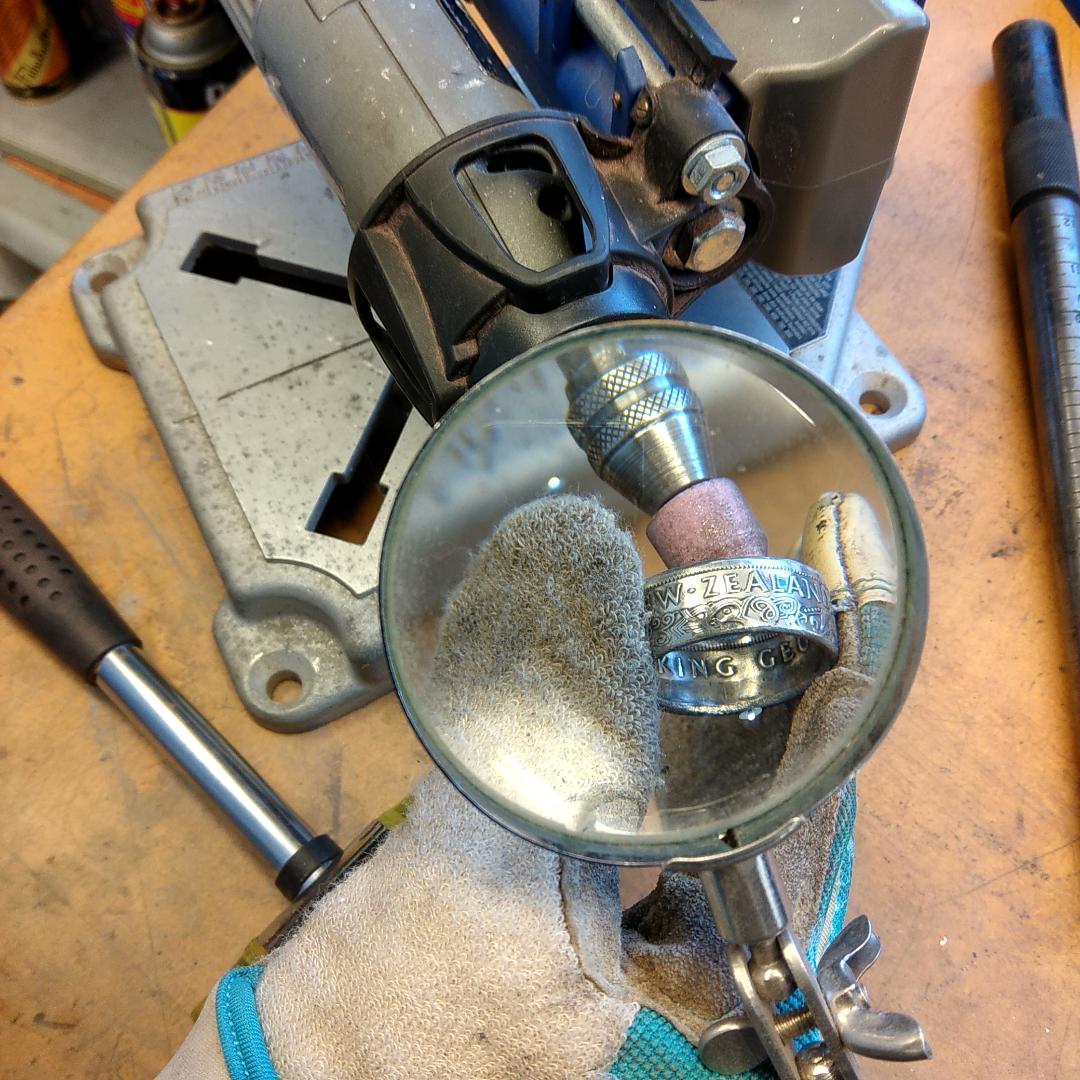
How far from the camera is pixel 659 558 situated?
451 millimetres

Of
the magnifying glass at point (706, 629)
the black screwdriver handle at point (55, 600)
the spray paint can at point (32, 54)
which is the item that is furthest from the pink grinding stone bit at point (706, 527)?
the spray paint can at point (32, 54)

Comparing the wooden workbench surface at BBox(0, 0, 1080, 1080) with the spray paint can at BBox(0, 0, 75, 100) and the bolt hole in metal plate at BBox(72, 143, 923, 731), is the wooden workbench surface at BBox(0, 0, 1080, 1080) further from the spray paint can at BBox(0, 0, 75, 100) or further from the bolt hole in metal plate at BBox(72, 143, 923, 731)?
the spray paint can at BBox(0, 0, 75, 100)

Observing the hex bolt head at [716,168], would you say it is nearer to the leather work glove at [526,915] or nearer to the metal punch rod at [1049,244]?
the leather work glove at [526,915]

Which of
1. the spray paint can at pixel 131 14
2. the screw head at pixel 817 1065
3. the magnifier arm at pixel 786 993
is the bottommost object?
the screw head at pixel 817 1065

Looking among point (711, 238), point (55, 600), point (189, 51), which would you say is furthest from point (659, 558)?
point (189, 51)

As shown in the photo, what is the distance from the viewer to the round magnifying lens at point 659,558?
1.06 feet

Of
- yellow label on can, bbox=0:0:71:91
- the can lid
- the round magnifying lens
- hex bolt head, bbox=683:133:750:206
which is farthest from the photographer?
yellow label on can, bbox=0:0:71:91

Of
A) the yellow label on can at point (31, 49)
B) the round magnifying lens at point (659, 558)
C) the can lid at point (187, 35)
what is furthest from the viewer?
the yellow label on can at point (31, 49)

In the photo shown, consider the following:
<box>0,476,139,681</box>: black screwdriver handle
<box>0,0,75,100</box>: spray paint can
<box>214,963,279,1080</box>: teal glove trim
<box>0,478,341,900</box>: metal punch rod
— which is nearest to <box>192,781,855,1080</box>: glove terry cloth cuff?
<box>214,963,279,1080</box>: teal glove trim

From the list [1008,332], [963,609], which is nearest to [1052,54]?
[1008,332]

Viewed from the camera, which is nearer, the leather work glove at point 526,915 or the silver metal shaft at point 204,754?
the leather work glove at point 526,915

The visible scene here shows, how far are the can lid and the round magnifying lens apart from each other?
0.71 m

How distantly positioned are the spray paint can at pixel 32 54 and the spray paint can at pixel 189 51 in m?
0.30

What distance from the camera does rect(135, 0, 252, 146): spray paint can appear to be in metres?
0.95
